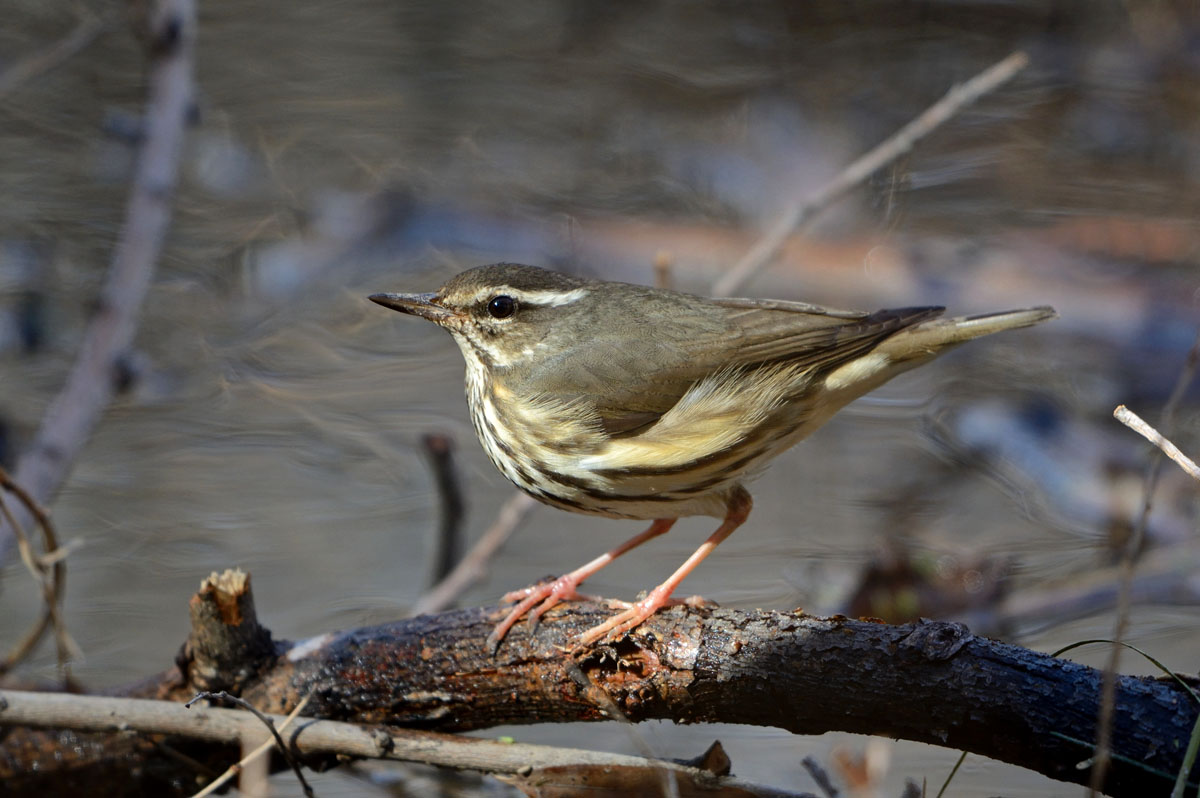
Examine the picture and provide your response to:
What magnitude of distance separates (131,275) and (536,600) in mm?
2580

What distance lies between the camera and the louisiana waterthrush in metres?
4.05

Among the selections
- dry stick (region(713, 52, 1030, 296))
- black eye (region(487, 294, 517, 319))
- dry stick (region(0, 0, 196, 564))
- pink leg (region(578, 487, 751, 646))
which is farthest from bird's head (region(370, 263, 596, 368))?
dry stick (region(0, 0, 196, 564))

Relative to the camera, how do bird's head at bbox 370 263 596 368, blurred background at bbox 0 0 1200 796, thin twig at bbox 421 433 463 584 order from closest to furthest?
1. bird's head at bbox 370 263 596 368
2. thin twig at bbox 421 433 463 584
3. blurred background at bbox 0 0 1200 796

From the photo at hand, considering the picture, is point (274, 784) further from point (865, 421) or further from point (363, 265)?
point (363, 265)

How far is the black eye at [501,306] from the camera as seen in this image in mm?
4402

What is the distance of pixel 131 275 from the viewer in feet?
17.4

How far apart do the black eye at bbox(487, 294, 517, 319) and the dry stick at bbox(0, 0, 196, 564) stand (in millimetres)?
1769

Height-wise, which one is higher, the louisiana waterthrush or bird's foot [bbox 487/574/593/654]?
the louisiana waterthrush

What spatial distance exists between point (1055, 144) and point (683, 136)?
3.23 meters

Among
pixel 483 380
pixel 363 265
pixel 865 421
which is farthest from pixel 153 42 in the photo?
pixel 865 421

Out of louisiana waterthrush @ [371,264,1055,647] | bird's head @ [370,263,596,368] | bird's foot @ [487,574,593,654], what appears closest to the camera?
bird's foot @ [487,574,593,654]

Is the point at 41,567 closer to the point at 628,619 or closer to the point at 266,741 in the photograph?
the point at 266,741

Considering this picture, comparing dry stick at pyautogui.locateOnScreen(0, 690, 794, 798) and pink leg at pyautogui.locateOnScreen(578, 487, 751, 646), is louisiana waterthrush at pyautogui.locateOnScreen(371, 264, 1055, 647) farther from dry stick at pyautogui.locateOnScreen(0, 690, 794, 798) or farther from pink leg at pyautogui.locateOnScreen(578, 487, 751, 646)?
dry stick at pyautogui.locateOnScreen(0, 690, 794, 798)

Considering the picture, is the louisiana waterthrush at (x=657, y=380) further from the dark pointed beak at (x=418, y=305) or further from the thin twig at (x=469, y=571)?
the thin twig at (x=469, y=571)
